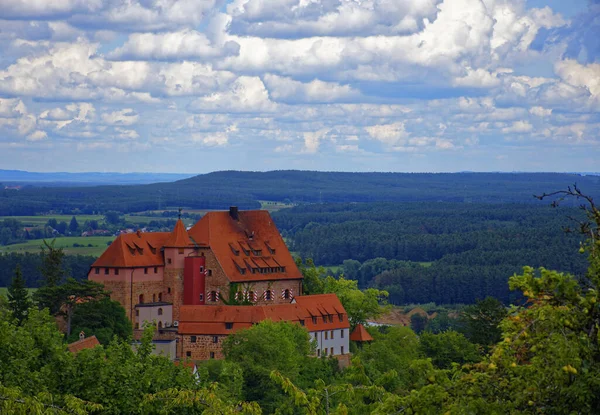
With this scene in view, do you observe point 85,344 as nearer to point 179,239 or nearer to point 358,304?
point 179,239

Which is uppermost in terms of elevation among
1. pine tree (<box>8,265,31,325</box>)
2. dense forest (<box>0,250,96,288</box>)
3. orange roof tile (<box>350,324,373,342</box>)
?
pine tree (<box>8,265,31,325</box>)

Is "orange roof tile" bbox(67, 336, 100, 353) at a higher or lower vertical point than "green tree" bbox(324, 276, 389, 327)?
higher

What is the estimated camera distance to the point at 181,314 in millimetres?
85438

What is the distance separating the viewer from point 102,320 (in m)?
82.6

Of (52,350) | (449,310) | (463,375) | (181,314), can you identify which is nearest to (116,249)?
(181,314)

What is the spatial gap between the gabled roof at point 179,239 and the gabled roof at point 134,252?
32.3 inches

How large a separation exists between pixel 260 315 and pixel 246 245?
9.11m

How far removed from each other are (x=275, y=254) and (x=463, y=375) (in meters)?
71.7

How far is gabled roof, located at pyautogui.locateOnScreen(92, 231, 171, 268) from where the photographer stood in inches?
3455

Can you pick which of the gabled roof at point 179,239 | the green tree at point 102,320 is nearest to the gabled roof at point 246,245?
the gabled roof at point 179,239

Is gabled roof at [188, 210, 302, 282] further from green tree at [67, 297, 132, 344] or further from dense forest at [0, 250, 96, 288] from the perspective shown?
dense forest at [0, 250, 96, 288]

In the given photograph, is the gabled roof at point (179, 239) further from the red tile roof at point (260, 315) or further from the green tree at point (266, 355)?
the green tree at point (266, 355)

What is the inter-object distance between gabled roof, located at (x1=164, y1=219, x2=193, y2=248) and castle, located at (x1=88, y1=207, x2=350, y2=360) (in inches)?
3.1

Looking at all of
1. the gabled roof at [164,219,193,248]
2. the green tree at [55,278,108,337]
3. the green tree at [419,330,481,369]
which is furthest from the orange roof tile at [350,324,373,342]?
the green tree at [55,278,108,337]
